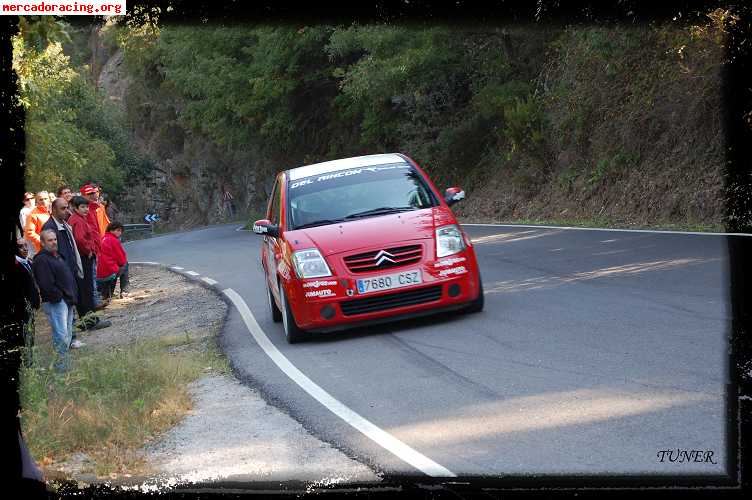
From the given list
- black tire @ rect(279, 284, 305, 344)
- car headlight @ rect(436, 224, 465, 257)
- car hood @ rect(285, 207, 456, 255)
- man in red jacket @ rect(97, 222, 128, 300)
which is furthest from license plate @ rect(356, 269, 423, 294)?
man in red jacket @ rect(97, 222, 128, 300)

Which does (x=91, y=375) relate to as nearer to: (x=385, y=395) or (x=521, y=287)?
(x=385, y=395)

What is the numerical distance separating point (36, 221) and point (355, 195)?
299 inches

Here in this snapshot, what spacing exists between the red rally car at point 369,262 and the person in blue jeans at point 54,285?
7.88ft

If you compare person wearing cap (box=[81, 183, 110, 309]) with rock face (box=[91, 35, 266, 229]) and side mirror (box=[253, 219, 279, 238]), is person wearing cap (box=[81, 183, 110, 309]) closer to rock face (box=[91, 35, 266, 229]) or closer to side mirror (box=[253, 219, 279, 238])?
side mirror (box=[253, 219, 279, 238])

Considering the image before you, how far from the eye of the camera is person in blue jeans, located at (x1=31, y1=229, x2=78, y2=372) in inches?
464

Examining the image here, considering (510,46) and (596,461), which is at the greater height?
(510,46)

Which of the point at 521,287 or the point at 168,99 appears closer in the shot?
the point at 521,287

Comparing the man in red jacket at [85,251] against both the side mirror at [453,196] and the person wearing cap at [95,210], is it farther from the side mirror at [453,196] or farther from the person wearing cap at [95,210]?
the side mirror at [453,196]

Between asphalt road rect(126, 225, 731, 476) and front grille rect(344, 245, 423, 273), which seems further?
front grille rect(344, 245, 423, 273)

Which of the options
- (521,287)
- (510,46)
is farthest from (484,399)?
(510,46)

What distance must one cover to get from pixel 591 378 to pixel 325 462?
90.9 inches

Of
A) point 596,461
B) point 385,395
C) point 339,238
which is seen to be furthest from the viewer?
point 339,238

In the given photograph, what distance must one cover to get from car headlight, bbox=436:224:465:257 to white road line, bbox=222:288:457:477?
76.6 inches

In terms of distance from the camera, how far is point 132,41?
58.6 metres
